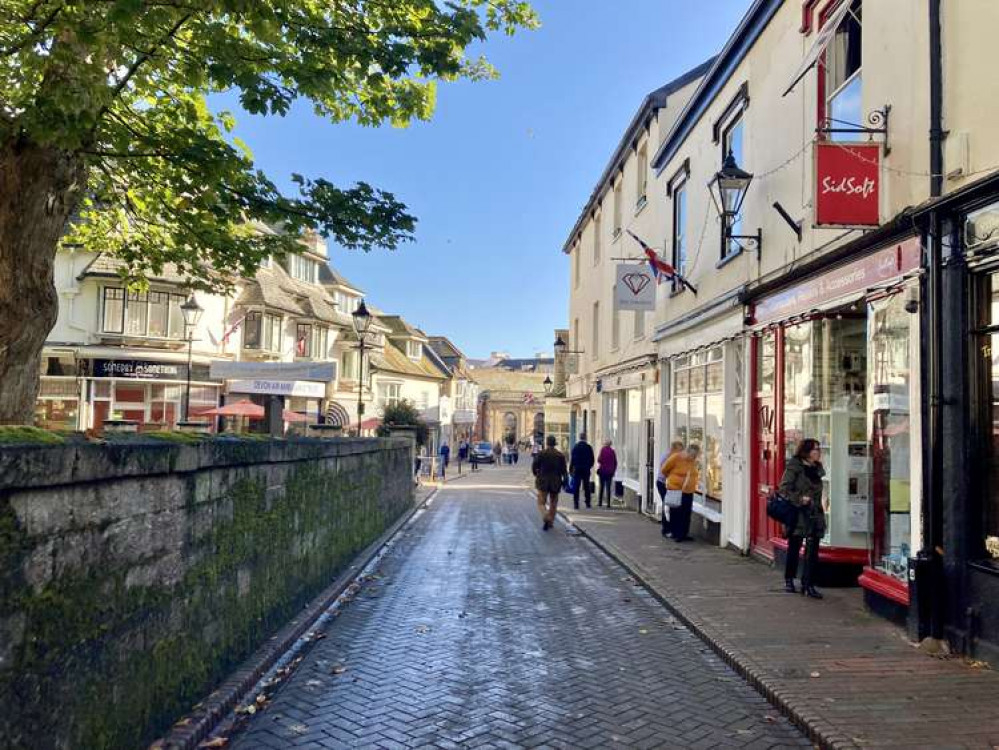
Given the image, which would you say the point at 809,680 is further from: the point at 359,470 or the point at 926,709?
the point at 359,470

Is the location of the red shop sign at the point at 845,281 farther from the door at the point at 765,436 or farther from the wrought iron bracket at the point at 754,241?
the wrought iron bracket at the point at 754,241

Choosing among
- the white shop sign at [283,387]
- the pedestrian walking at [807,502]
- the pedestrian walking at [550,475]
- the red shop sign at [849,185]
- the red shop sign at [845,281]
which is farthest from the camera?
the white shop sign at [283,387]

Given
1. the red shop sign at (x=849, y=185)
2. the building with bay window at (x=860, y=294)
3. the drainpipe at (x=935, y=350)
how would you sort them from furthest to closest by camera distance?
the red shop sign at (x=849, y=185)
the drainpipe at (x=935, y=350)
the building with bay window at (x=860, y=294)

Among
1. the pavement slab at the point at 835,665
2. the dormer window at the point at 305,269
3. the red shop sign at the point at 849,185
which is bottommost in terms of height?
the pavement slab at the point at 835,665

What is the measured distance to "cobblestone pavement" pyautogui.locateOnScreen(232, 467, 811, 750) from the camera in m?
4.74

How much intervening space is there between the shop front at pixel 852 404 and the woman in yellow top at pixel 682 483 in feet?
6.05

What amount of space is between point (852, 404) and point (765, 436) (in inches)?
75.9

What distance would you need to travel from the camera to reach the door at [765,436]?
10.3 metres

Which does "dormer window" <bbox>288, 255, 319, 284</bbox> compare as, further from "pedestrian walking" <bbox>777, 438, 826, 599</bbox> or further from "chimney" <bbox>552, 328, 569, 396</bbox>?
"pedestrian walking" <bbox>777, 438, 826, 599</bbox>

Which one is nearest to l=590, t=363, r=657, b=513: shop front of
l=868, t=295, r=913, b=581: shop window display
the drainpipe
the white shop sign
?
the white shop sign

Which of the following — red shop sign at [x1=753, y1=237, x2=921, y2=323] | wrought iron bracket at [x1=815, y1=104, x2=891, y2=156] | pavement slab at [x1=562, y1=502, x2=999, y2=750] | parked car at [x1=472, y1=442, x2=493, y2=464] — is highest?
wrought iron bracket at [x1=815, y1=104, x2=891, y2=156]

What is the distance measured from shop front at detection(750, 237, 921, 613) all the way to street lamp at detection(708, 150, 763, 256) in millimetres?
927

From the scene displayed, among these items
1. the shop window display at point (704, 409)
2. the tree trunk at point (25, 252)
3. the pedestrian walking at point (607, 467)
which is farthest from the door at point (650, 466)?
the tree trunk at point (25, 252)

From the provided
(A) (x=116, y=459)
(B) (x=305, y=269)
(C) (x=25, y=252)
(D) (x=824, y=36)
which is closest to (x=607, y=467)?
(D) (x=824, y=36)
